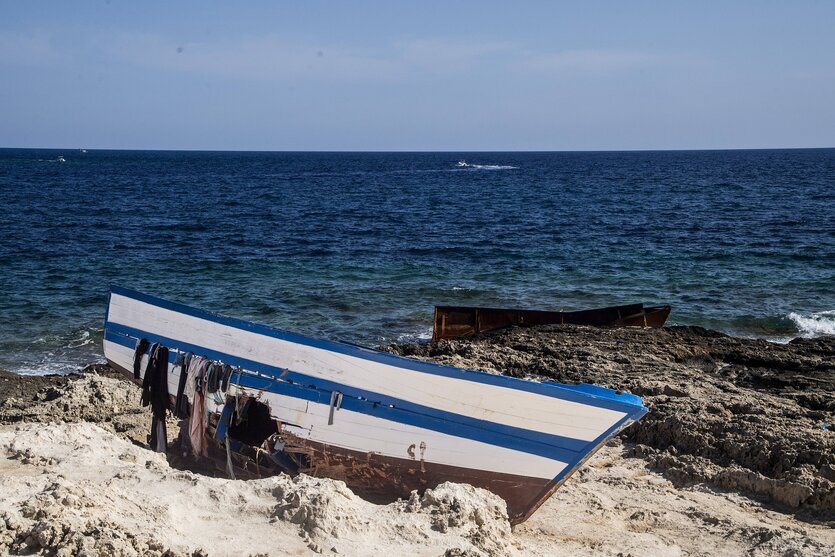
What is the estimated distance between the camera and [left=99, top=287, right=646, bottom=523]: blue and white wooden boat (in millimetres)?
6922

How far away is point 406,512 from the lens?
241 inches

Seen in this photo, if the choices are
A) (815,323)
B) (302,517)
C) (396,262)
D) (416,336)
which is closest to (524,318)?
(416,336)

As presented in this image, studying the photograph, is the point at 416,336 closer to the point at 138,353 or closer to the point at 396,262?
the point at 138,353

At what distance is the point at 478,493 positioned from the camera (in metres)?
6.52

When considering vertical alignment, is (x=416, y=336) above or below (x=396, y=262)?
below

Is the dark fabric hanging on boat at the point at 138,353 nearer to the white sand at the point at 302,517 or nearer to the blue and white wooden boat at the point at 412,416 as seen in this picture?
the blue and white wooden boat at the point at 412,416

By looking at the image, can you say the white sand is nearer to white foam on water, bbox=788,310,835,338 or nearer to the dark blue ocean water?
the dark blue ocean water

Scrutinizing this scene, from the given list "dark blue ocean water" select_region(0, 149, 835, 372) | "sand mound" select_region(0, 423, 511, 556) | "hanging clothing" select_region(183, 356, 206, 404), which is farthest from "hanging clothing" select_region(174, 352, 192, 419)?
"dark blue ocean water" select_region(0, 149, 835, 372)

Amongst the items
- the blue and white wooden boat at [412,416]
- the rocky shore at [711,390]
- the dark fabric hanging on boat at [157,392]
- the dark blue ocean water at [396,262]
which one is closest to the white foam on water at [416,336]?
the dark blue ocean water at [396,262]

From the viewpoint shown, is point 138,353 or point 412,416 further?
point 138,353

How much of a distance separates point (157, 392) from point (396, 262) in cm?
1590

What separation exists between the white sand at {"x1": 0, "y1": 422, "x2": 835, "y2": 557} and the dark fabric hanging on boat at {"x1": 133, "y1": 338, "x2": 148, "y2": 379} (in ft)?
5.04

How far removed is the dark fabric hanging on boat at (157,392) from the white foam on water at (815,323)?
12905mm

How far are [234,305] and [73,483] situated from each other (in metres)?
12.8
